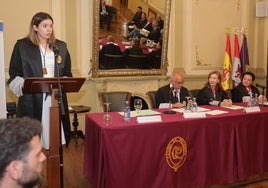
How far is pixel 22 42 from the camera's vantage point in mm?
3023

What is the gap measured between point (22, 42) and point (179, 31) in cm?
419

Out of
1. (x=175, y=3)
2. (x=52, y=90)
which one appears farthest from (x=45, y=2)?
(x=52, y=90)

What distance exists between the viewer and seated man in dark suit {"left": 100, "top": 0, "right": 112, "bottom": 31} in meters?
5.83

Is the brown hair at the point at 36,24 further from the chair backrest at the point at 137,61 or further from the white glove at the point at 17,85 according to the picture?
the chair backrest at the point at 137,61

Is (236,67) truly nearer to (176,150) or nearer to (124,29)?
(124,29)

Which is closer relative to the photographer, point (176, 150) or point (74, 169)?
point (176, 150)

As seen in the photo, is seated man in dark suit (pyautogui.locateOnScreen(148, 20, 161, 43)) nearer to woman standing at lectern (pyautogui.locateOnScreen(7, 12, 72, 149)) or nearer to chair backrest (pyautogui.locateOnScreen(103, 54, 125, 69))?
chair backrest (pyautogui.locateOnScreen(103, 54, 125, 69))

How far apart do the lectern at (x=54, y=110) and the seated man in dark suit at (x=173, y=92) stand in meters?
1.83

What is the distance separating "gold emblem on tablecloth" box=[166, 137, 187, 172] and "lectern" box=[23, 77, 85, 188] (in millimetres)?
1067

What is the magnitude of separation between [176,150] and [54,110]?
130cm

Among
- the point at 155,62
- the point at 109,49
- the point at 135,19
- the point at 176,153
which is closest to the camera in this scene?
the point at 176,153

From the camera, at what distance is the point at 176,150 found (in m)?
3.37

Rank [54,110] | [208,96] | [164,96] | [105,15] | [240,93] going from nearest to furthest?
1. [54,110]
2. [164,96]
3. [208,96]
4. [240,93]
5. [105,15]

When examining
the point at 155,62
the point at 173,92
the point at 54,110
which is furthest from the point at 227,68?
the point at 54,110
